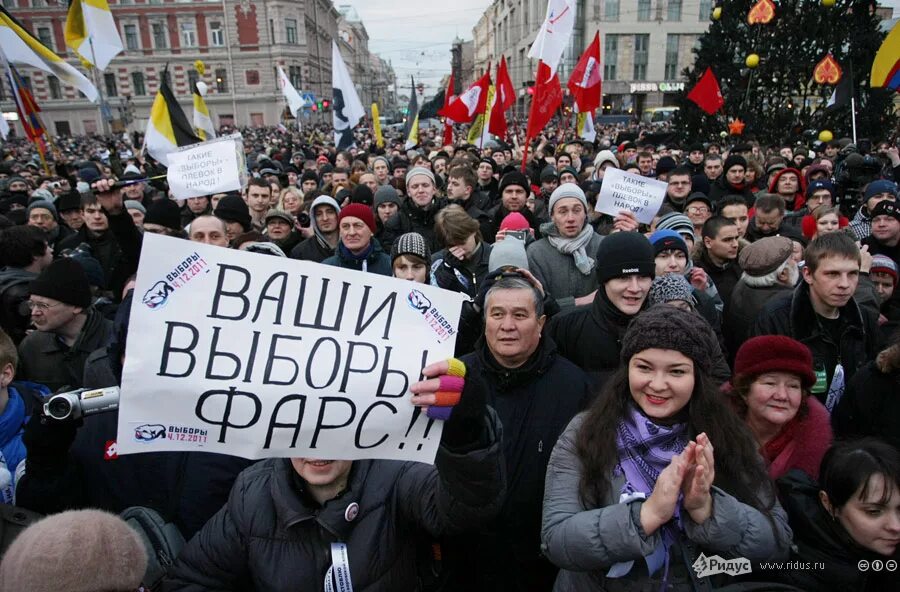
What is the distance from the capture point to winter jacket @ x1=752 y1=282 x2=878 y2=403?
3125 millimetres

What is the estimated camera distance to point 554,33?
31.4 feet

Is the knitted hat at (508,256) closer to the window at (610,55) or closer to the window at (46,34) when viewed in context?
the window at (610,55)

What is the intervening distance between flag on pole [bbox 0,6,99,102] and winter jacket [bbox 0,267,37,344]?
3.85m

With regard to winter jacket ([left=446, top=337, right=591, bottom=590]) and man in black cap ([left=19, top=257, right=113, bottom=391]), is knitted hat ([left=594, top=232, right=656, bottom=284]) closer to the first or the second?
winter jacket ([left=446, top=337, right=591, bottom=590])

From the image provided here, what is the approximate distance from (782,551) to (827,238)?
1995 millimetres

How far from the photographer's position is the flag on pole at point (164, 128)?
7.66 metres

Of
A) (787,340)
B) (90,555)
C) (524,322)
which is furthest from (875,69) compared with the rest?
(90,555)

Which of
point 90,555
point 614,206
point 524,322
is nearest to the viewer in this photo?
point 90,555

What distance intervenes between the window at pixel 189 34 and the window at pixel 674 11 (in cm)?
4912

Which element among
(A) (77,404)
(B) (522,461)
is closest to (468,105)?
(B) (522,461)

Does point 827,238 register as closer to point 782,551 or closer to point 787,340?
point 787,340

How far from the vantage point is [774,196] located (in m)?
5.41

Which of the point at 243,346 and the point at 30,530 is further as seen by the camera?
the point at 243,346

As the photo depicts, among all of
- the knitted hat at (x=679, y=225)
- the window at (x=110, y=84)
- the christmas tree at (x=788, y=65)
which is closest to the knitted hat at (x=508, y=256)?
the knitted hat at (x=679, y=225)
